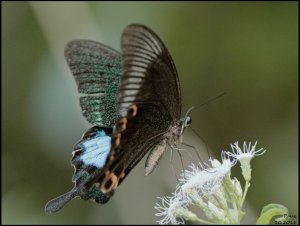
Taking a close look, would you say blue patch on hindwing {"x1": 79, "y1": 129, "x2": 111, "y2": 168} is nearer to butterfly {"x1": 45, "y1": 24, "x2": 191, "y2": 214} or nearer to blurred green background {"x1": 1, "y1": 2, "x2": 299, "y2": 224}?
butterfly {"x1": 45, "y1": 24, "x2": 191, "y2": 214}

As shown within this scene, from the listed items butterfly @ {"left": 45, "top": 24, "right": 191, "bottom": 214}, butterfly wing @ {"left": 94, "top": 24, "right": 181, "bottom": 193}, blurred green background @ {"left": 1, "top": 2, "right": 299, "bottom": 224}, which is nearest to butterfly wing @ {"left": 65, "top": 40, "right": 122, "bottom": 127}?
butterfly @ {"left": 45, "top": 24, "right": 191, "bottom": 214}

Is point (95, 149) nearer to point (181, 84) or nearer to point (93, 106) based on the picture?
point (93, 106)

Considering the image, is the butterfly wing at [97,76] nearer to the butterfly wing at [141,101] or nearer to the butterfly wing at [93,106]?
the butterfly wing at [93,106]

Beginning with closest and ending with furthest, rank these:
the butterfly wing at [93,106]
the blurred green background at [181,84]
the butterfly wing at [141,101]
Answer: the butterfly wing at [141,101]
the butterfly wing at [93,106]
the blurred green background at [181,84]

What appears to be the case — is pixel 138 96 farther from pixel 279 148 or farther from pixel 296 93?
pixel 296 93

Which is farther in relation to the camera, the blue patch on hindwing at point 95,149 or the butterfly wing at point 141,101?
the blue patch on hindwing at point 95,149

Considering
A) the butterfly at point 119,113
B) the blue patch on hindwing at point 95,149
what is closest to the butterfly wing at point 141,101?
the butterfly at point 119,113

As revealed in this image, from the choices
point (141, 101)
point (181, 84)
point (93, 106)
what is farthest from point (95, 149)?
point (181, 84)

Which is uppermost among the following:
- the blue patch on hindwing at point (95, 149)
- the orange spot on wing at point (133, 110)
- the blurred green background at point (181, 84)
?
the orange spot on wing at point (133, 110)
